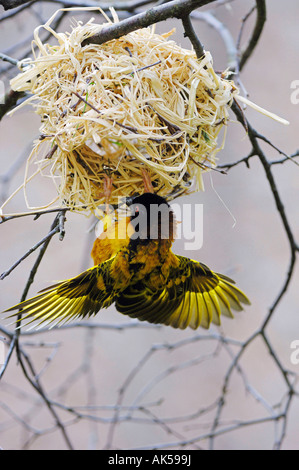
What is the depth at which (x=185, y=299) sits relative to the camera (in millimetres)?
2090

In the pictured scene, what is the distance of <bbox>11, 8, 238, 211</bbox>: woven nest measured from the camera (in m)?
1.51

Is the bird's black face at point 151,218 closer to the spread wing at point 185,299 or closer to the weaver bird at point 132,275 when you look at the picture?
the weaver bird at point 132,275

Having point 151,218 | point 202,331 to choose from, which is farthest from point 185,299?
point 202,331

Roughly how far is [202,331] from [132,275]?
2042 millimetres

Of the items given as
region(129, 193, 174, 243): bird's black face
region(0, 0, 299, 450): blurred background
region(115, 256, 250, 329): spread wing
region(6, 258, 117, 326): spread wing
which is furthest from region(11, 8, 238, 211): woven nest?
region(0, 0, 299, 450): blurred background

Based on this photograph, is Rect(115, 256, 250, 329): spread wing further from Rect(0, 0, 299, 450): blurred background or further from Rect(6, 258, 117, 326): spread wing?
Rect(0, 0, 299, 450): blurred background

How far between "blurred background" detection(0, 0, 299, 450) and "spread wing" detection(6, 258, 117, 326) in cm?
185

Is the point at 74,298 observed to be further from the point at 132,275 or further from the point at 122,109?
the point at 122,109

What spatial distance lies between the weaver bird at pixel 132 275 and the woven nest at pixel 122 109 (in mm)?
108

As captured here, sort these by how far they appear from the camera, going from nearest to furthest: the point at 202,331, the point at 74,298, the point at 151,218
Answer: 1. the point at 151,218
2. the point at 74,298
3. the point at 202,331

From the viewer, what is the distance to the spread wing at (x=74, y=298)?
5.62 ft

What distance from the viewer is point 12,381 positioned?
12.9ft
